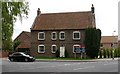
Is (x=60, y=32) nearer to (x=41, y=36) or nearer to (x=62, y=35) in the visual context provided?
(x=62, y=35)

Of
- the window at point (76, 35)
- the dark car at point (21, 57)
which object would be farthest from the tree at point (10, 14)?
the window at point (76, 35)

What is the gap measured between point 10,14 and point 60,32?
33.0 meters

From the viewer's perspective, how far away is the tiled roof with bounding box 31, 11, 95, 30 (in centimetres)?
6631

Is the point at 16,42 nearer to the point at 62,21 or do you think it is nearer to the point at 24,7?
the point at 62,21

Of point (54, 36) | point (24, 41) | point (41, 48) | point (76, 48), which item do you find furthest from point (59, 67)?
point (24, 41)

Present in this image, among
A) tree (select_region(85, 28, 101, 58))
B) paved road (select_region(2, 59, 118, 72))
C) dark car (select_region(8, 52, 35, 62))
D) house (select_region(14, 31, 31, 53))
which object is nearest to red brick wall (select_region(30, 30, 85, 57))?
tree (select_region(85, 28, 101, 58))

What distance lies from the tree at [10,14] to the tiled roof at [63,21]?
3055 centimetres

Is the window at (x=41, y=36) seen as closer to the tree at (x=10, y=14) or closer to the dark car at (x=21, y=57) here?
the dark car at (x=21, y=57)

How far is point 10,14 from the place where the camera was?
34.2 meters

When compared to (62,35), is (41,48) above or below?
below

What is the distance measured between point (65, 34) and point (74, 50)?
3920mm

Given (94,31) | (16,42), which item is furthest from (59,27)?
(16,42)

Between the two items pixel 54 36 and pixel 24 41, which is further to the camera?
pixel 24 41

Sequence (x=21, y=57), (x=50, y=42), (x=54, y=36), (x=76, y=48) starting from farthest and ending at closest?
(x=54, y=36) < (x=50, y=42) < (x=76, y=48) < (x=21, y=57)
